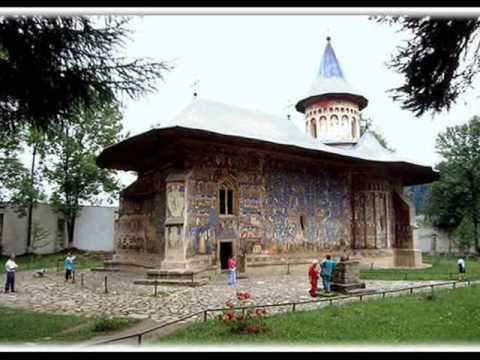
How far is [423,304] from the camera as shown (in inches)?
388

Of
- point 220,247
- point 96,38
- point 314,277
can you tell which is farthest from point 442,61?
point 220,247

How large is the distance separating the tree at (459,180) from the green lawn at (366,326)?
27295 millimetres

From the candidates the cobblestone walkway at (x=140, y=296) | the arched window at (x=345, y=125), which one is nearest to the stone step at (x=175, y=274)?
the cobblestone walkway at (x=140, y=296)

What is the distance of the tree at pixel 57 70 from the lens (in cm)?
540

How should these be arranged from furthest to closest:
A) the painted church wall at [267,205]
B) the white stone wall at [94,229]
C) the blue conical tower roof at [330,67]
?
the white stone wall at [94,229], the blue conical tower roof at [330,67], the painted church wall at [267,205]

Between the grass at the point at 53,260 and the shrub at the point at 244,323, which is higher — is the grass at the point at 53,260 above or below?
below

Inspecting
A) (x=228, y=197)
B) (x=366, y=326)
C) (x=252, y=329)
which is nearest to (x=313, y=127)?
(x=228, y=197)

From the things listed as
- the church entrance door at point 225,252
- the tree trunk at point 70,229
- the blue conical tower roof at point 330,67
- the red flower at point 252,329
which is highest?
the blue conical tower roof at point 330,67

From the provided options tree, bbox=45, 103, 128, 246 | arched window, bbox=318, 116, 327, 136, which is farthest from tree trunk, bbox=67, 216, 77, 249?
arched window, bbox=318, 116, 327, 136

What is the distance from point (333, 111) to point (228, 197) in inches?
518

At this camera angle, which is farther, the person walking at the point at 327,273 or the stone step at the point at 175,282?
the stone step at the point at 175,282

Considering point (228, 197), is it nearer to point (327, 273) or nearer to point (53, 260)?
point (327, 273)

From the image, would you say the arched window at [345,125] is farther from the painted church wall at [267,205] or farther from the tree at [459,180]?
the tree at [459,180]

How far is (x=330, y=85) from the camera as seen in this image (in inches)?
1088
